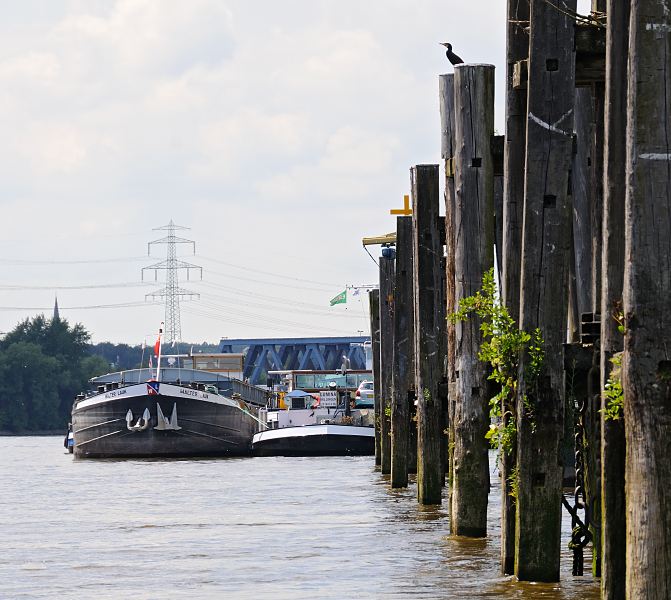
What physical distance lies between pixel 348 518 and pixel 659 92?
16061mm

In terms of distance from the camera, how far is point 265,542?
20453mm

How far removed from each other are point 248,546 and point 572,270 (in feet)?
18.8

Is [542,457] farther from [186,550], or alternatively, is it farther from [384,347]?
[384,347]

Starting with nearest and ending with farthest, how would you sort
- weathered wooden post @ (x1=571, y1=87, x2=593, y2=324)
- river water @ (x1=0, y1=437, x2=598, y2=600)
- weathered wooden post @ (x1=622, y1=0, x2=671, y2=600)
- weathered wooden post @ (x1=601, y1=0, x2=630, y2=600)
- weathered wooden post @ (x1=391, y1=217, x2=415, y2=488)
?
weathered wooden post @ (x1=622, y1=0, x2=671, y2=600), weathered wooden post @ (x1=601, y1=0, x2=630, y2=600), river water @ (x1=0, y1=437, x2=598, y2=600), weathered wooden post @ (x1=571, y1=87, x2=593, y2=324), weathered wooden post @ (x1=391, y1=217, x2=415, y2=488)

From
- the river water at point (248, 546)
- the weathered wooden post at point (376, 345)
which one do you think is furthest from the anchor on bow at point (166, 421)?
the river water at point (248, 546)

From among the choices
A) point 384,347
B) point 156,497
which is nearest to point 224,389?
point 384,347

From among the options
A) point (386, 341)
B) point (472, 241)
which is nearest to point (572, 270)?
point (472, 241)

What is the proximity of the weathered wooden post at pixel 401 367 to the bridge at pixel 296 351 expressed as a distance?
357 feet

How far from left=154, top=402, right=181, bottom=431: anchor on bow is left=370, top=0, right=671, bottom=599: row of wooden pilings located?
32829 millimetres

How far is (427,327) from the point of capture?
926 inches

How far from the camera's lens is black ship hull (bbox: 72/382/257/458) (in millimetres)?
55219

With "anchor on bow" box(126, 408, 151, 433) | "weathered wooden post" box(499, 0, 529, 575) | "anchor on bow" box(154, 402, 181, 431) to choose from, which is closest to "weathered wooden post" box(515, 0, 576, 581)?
"weathered wooden post" box(499, 0, 529, 575)

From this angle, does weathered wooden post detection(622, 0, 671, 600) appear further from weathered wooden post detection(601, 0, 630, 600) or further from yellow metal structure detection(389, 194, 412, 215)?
yellow metal structure detection(389, 194, 412, 215)

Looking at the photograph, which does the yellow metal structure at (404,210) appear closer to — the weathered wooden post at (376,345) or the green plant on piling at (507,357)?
the weathered wooden post at (376,345)
